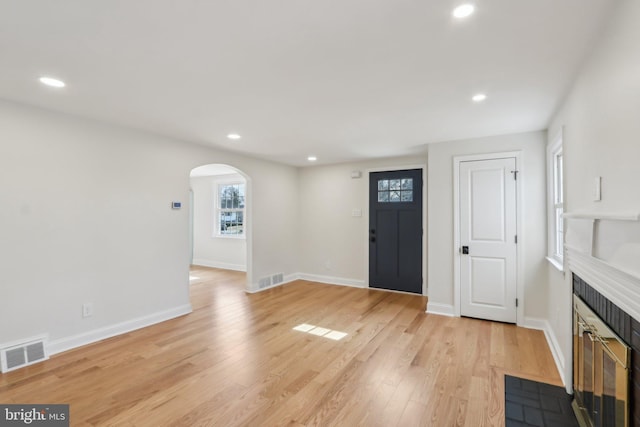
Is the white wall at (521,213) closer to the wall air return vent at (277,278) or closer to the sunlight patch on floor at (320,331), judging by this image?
the sunlight patch on floor at (320,331)

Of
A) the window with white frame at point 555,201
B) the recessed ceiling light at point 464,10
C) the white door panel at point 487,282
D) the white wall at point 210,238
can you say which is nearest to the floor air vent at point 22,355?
the recessed ceiling light at point 464,10

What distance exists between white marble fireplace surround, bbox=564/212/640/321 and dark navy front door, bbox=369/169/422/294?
Answer: 10.5ft

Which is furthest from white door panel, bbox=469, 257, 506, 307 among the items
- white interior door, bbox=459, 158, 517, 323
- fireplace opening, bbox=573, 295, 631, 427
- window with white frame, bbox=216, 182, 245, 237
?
window with white frame, bbox=216, 182, 245, 237

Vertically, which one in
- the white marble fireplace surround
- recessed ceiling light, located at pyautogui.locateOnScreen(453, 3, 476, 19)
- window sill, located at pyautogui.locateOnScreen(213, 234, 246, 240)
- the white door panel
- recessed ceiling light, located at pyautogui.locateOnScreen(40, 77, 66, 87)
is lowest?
the white door panel

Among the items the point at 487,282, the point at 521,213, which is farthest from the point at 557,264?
the point at 487,282

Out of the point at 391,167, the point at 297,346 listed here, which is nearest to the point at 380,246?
the point at 391,167

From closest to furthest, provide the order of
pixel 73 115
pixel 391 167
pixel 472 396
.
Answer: pixel 472 396 → pixel 73 115 → pixel 391 167

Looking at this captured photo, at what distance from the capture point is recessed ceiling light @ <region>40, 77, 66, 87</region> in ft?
7.33

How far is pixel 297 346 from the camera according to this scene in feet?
10.1

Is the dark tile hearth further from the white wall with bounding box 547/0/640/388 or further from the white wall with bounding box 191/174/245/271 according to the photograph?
the white wall with bounding box 191/174/245/271

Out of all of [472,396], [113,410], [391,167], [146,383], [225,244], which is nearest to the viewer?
[113,410]

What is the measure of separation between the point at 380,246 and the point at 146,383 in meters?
3.98

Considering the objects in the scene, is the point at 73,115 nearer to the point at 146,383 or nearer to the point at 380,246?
the point at 146,383

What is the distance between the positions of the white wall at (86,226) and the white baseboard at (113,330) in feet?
0.04
